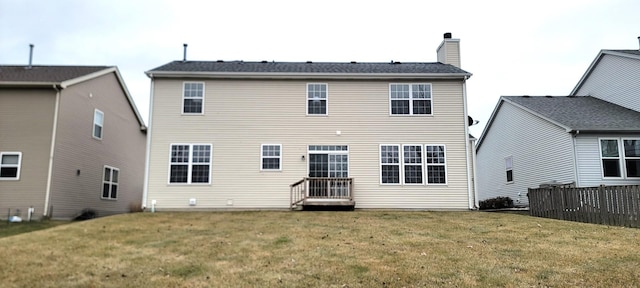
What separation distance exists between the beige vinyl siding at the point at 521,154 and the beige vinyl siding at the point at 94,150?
17608 millimetres

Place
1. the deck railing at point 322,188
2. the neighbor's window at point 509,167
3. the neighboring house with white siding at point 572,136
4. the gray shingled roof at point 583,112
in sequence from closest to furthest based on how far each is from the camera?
the deck railing at point 322,188 → the neighboring house with white siding at point 572,136 → the gray shingled roof at point 583,112 → the neighbor's window at point 509,167

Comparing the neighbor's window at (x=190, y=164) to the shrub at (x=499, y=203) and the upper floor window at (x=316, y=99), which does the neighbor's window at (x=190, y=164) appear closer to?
the upper floor window at (x=316, y=99)

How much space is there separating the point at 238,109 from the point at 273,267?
9.92 meters

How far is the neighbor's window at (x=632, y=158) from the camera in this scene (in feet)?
52.9

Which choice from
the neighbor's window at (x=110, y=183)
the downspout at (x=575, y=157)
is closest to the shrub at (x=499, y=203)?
the downspout at (x=575, y=157)

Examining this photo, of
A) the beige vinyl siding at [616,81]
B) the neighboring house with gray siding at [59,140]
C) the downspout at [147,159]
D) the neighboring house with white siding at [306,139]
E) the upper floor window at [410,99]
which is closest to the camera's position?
the neighboring house with gray siding at [59,140]

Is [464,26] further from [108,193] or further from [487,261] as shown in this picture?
[108,193]

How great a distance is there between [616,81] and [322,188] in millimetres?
13906

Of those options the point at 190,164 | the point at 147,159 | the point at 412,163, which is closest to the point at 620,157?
the point at 412,163

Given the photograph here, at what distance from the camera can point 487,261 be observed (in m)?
7.44

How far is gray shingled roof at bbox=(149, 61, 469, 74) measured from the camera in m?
16.9

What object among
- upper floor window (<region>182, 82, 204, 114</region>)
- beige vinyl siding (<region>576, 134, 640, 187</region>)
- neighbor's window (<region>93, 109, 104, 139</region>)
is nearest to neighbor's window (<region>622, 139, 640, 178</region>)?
beige vinyl siding (<region>576, 134, 640, 187</region>)

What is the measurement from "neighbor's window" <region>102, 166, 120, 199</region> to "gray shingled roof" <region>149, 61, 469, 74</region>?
574cm

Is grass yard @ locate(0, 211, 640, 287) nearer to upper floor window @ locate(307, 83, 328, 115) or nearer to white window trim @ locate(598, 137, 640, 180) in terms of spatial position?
upper floor window @ locate(307, 83, 328, 115)
